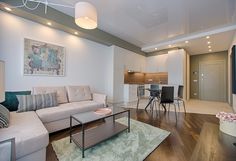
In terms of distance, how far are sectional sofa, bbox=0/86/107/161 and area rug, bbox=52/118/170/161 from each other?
1.13 feet

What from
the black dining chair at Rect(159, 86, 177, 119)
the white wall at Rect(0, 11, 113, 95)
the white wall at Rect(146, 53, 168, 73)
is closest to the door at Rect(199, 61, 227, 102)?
the white wall at Rect(146, 53, 168, 73)

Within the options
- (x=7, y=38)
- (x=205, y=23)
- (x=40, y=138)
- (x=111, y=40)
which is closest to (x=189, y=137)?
(x=40, y=138)

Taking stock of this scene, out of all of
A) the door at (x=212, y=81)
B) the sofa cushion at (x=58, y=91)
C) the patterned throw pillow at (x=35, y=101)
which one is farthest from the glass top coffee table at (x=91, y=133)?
the door at (x=212, y=81)

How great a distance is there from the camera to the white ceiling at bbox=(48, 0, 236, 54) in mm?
2717

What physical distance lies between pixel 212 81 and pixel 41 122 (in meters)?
8.02

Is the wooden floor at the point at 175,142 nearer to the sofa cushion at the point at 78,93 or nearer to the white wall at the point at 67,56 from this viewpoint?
the sofa cushion at the point at 78,93

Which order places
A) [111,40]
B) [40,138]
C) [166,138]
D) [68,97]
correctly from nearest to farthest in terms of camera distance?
1. [40,138]
2. [166,138]
3. [68,97]
4. [111,40]

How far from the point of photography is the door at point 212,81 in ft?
20.7

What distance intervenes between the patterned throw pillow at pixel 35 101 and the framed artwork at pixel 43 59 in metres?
0.78

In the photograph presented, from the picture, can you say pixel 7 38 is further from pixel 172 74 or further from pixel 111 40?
pixel 172 74

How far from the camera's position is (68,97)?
3.21 meters

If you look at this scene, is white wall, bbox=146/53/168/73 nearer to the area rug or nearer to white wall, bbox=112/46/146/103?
white wall, bbox=112/46/146/103

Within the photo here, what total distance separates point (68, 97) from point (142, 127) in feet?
6.76

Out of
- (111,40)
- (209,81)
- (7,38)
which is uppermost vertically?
(111,40)
